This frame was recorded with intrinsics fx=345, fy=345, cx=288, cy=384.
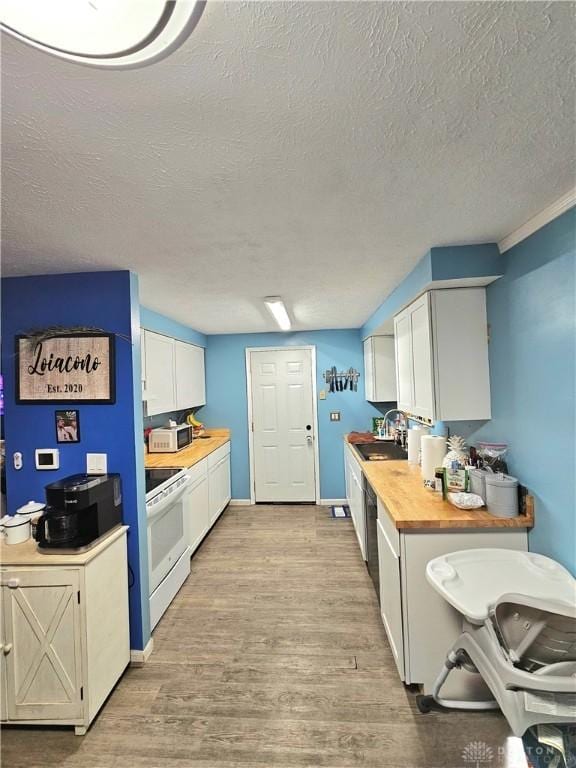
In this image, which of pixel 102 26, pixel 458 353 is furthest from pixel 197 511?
pixel 102 26

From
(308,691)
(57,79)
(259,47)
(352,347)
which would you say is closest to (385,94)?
(259,47)

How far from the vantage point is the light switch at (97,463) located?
209 cm

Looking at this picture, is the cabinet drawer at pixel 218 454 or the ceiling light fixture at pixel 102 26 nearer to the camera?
the ceiling light fixture at pixel 102 26

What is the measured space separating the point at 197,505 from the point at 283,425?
5.62 feet

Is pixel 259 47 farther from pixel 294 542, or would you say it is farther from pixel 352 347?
pixel 352 347

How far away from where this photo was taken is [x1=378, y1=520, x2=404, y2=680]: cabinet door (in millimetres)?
1840

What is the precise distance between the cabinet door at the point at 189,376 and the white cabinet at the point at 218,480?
0.70 metres

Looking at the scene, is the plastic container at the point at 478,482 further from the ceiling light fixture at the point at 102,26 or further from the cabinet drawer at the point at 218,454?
the cabinet drawer at the point at 218,454

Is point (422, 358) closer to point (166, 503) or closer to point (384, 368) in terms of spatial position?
point (384, 368)

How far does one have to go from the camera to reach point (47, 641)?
1665 mm

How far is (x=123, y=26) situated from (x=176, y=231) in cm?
108

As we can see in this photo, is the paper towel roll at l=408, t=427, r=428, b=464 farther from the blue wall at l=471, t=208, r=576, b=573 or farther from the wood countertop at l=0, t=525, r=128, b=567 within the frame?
the wood countertop at l=0, t=525, r=128, b=567

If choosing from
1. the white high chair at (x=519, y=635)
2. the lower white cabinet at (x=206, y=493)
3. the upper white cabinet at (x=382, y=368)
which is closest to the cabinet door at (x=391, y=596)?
the white high chair at (x=519, y=635)

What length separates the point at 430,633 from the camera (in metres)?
1.78
